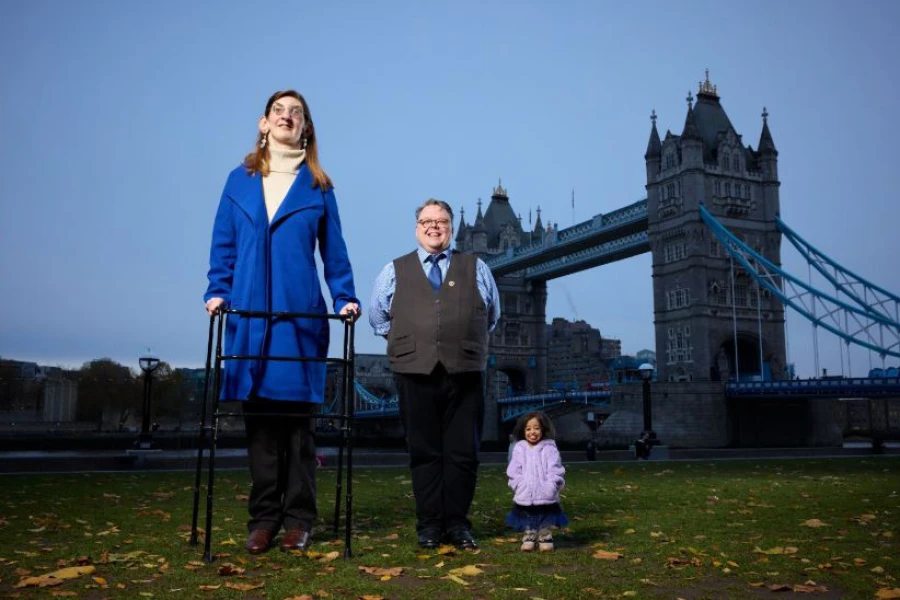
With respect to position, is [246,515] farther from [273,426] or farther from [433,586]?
[433,586]

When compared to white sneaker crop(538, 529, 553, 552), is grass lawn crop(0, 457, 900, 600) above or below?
below

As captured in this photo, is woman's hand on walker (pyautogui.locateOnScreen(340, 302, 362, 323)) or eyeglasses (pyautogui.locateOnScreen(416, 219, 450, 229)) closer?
woman's hand on walker (pyautogui.locateOnScreen(340, 302, 362, 323))

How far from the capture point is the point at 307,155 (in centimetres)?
550

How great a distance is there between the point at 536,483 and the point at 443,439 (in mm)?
669

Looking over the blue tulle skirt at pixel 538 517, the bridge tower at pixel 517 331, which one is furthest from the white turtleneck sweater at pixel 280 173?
the bridge tower at pixel 517 331

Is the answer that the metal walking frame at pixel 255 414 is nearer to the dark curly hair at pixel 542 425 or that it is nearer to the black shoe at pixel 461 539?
the black shoe at pixel 461 539

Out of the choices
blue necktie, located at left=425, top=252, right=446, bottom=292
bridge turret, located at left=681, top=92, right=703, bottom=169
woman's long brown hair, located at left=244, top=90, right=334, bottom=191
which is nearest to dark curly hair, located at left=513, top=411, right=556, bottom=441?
blue necktie, located at left=425, top=252, right=446, bottom=292

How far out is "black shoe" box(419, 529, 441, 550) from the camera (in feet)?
16.1

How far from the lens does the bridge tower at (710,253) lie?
149 ft

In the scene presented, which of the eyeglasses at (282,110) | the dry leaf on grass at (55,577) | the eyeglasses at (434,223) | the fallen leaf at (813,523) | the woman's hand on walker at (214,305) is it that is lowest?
the fallen leaf at (813,523)

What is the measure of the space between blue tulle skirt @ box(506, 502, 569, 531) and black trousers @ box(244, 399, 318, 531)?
1.30 m

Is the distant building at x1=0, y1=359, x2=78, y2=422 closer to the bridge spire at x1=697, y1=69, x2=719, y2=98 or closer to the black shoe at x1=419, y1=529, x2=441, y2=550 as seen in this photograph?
the bridge spire at x1=697, y1=69, x2=719, y2=98

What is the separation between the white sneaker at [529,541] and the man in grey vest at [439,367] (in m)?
0.31

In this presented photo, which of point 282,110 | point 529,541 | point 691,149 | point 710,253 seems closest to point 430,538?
point 529,541
